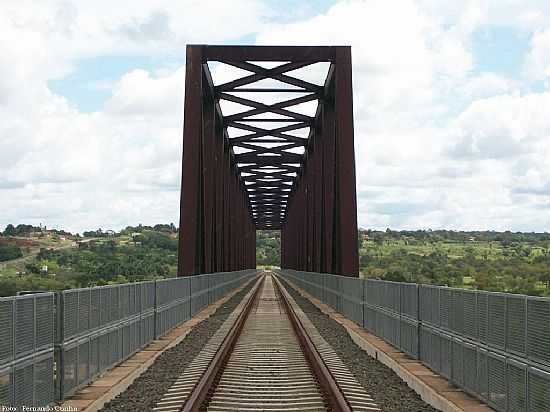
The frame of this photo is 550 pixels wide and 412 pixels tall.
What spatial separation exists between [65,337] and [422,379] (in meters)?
4.68

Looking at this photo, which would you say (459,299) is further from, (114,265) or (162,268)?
(162,268)

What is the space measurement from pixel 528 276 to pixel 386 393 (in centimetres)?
3104

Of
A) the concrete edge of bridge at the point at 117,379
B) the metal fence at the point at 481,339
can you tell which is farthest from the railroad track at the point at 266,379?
the metal fence at the point at 481,339

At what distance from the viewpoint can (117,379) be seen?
11.2m

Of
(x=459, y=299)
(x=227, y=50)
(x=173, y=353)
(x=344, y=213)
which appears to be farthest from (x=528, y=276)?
(x=459, y=299)

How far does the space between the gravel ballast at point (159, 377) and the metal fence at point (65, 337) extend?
0.53 metres

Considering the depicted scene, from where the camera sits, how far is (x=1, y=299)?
757 centimetres

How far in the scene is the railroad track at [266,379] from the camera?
9.70m

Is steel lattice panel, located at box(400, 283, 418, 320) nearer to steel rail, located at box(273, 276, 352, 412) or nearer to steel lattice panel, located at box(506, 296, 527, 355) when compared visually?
steel rail, located at box(273, 276, 352, 412)

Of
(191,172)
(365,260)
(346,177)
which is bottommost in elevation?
(365,260)

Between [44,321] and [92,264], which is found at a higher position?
[44,321]

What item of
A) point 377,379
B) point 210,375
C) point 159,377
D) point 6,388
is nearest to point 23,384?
point 6,388

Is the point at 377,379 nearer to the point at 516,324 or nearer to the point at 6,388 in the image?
the point at 516,324

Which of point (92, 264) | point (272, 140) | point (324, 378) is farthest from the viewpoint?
point (92, 264)
